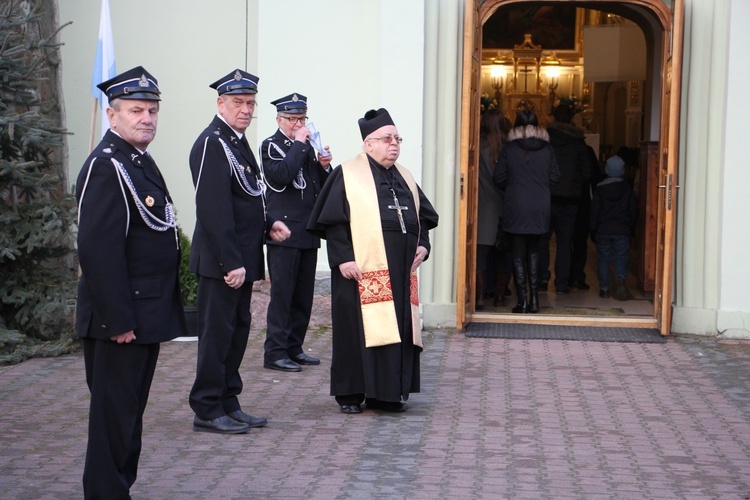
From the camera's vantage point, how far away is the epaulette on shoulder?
4.67 metres

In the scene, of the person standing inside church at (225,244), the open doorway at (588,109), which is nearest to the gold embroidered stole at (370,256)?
the person standing inside church at (225,244)

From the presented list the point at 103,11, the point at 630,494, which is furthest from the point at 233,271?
the point at 103,11

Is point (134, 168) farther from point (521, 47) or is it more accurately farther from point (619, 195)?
point (521, 47)

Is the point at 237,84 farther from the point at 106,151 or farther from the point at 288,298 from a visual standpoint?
the point at 288,298

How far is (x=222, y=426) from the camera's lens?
6.40 meters

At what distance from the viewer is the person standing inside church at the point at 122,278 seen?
457 centimetres

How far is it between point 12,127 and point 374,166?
290 centimetres

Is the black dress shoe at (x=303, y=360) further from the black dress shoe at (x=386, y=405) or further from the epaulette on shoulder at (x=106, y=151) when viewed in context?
the epaulette on shoulder at (x=106, y=151)

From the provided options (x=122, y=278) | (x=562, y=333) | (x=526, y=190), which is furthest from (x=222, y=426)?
(x=526, y=190)

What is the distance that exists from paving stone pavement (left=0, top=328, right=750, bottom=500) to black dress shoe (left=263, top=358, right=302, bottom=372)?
77 mm

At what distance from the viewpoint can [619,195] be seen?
11.8m

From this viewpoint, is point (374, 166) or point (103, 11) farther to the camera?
point (103, 11)

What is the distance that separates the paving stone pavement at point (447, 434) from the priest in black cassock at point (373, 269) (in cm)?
23

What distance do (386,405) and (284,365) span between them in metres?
Result: 1.43
